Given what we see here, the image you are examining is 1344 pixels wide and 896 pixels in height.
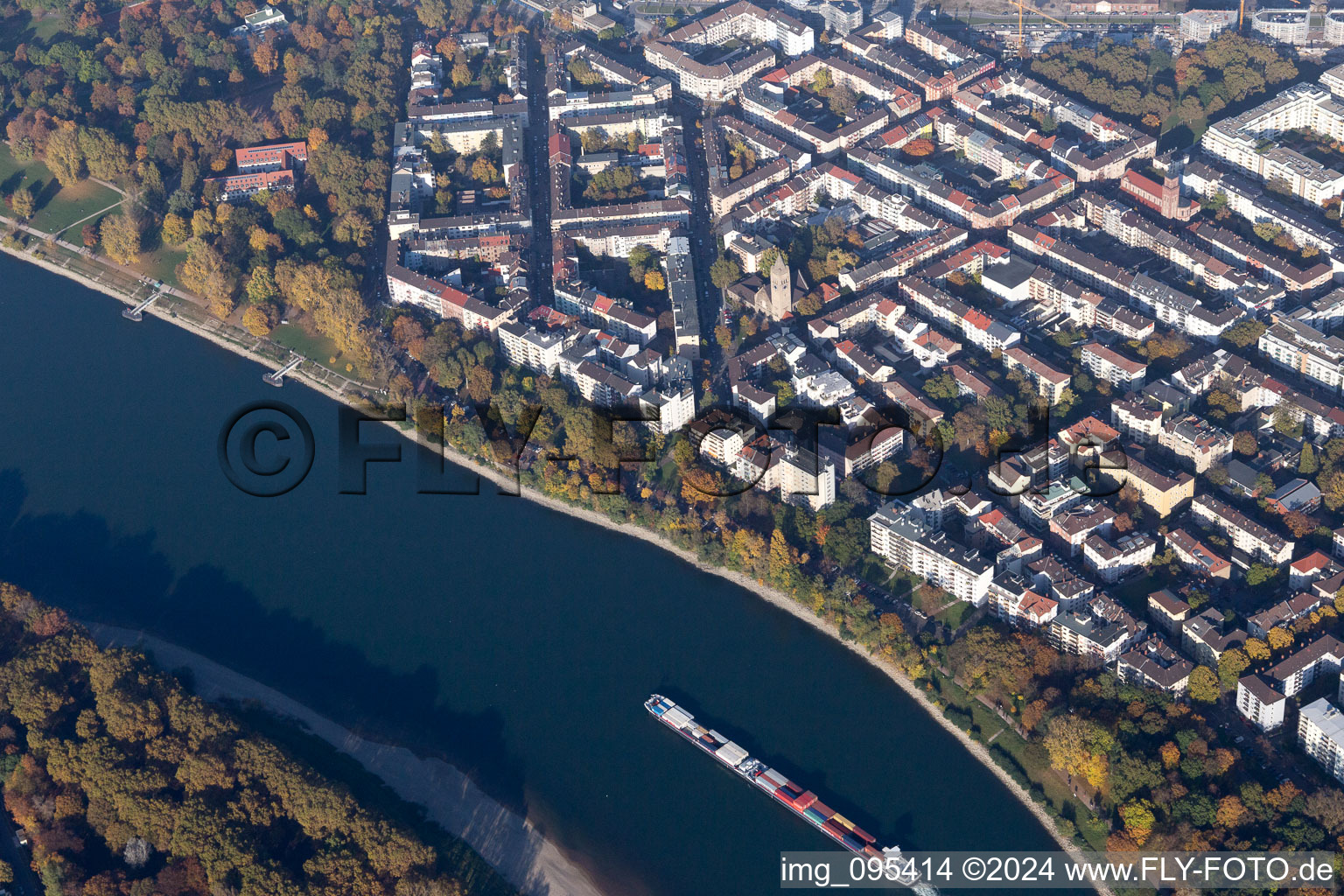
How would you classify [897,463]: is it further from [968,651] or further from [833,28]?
[833,28]

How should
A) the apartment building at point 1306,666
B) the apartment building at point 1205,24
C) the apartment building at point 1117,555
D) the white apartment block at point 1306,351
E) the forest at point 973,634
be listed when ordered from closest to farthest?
the forest at point 973,634, the apartment building at point 1306,666, the apartment building at point 1117,555, the white apartment block at point 1306,351, the apartment building at point 1205,24


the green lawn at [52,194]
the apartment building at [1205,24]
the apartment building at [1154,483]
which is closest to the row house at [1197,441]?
the apartment building at [1154,483]

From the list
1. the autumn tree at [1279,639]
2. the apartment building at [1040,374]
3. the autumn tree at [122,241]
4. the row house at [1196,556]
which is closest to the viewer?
the autumn tree at [1279,639]

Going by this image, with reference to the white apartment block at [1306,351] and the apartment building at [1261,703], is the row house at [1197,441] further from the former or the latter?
the apartment building at [1261,703]

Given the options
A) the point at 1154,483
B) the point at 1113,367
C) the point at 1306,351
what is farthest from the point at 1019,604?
the point at 1306,351

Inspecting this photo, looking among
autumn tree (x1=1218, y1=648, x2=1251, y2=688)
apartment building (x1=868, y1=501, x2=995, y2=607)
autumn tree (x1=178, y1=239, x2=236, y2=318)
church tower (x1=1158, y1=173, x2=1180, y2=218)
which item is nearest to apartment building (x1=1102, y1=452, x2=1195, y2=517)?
apartment building (x1=868, y1=501, x2=995, y2=607)

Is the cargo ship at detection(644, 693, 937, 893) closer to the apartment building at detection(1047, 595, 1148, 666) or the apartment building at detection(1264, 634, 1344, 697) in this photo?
the apartment building at detection(1047, 595, 1148, 666)

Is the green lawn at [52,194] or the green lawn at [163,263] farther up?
the green lawn at [52,194]
